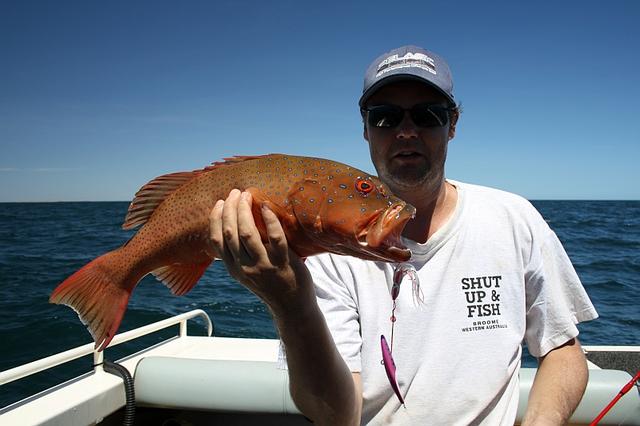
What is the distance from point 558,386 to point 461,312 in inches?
27.0

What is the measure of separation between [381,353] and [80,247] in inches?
1054

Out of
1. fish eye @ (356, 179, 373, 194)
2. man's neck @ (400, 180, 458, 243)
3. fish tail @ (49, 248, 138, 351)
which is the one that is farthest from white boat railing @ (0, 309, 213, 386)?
man's neck @ (400, 180, 458, 243)

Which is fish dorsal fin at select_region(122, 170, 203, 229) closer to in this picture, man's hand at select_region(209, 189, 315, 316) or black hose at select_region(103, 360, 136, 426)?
man's hand at select_region(209, 189, 315, 316)

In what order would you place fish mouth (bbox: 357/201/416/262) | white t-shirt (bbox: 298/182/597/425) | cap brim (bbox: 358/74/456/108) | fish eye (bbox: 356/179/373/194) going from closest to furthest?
1. fish mouth (bbox: 357/201/416/262)
2. fish eye (bbox: 356/179/373/194)
3. white t-shirt (bbox: 298/182/597/425)
4. cap brim (bbox: 358/74/456/108)

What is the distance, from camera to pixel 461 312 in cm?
251

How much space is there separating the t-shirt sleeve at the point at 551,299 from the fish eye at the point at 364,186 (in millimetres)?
1174

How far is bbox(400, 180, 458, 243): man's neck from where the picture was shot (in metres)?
2.70

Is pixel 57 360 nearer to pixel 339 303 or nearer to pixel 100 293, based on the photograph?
pixel 100 293

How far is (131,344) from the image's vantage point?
958 centimetres

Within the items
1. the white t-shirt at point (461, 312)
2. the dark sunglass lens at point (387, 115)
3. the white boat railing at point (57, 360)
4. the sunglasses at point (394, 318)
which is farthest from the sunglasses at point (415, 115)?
the white boat railing at point (57, 360)

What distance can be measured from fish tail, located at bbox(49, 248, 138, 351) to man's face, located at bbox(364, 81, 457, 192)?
1515 mm

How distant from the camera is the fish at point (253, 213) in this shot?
1.96 m

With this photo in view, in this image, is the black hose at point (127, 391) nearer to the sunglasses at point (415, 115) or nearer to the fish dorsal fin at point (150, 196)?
the fish dorsal fin at point (150, 196)

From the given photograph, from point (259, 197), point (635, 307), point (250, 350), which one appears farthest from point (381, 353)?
point (635, 307)
